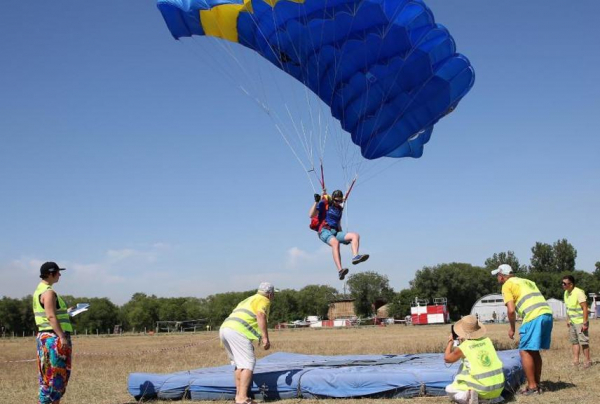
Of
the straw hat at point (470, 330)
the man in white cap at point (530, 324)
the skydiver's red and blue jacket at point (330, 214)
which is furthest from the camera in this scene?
the skydiver's red and blue jacket at point (330, 214)

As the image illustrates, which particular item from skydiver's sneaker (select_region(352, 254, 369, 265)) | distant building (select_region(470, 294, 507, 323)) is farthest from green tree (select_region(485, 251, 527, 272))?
skydiver's sneaker (select_region(352, 254, 369, 265))

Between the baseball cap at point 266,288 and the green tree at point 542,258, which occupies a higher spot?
the green tree at point 542,258

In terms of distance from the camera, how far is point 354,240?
1099 cm

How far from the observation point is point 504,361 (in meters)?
8.11

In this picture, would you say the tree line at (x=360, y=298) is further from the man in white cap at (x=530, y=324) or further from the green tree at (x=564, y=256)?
the man in white cap at (x=530, y=324)

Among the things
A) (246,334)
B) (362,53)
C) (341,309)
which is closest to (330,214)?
(362,53)

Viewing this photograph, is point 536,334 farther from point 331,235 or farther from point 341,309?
point 341,309

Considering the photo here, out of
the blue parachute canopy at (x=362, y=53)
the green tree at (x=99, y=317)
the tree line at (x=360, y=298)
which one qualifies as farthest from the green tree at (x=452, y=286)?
the blue parachute canopy at (x=362, y=53)

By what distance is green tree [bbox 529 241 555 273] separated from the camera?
95312 mm

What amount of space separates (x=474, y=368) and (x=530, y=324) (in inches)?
66.4

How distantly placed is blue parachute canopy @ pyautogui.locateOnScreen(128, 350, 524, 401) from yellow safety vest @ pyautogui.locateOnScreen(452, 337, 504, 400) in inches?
37.8

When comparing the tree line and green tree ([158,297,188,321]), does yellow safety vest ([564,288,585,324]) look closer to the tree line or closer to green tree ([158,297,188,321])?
the tree line

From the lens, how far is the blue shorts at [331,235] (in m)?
11.1

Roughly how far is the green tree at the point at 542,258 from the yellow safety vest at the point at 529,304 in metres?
93.9
